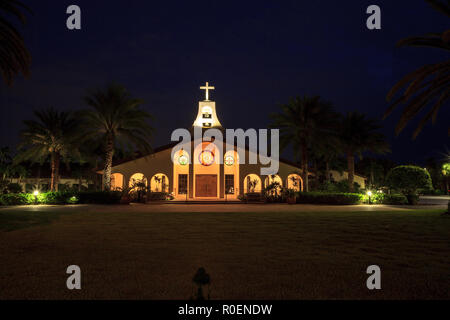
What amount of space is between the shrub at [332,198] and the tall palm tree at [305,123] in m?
1.58

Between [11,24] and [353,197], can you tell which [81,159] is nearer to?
[11,24]

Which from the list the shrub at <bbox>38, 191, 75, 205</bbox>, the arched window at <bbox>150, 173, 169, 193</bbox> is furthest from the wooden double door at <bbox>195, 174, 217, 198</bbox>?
the shrub at <bbox>38, 191, 75, 205</bbox>

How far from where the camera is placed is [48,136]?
29078mm

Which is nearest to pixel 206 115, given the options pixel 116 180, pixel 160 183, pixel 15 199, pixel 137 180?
pixel 160 183

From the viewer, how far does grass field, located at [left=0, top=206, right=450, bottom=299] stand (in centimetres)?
467

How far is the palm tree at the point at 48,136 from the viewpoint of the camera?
28672 mm

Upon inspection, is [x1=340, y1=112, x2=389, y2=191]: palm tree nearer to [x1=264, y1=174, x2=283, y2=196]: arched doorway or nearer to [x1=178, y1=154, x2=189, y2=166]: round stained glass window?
[x1=264, y1=174, x2=283, y2=196]: arched doorway

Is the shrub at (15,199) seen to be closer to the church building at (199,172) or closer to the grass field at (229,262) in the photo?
the church building at (199,172)

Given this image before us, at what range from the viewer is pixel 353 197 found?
26.6m

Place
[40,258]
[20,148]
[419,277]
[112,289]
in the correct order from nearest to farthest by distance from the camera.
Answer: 1. [112,289]
2. [419,277]
3. [40,258]
4. [20,148]

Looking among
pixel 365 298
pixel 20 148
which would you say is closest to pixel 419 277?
pixel 365 298

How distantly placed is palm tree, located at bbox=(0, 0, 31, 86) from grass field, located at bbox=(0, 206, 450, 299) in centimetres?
675
